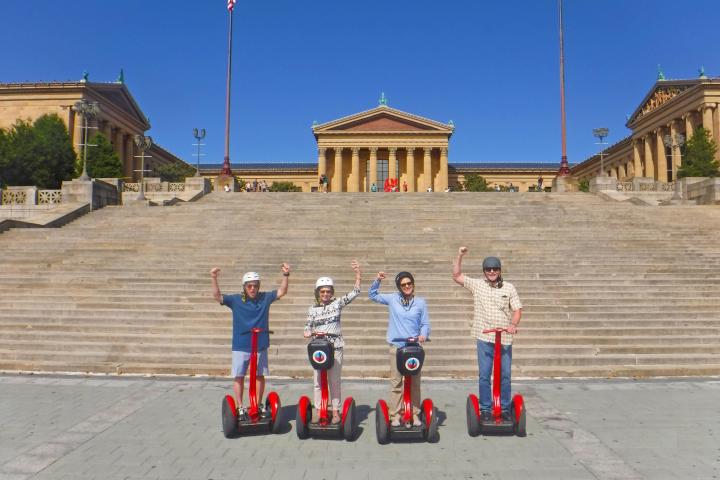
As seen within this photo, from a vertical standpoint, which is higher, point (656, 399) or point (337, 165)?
point (337, 165)

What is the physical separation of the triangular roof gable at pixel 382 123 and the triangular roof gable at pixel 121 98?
25.6 m

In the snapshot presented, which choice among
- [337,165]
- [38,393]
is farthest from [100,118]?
[38,393]

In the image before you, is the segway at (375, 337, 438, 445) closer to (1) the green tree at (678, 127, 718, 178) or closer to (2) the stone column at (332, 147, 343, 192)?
(1) the green tree at (678, 127, 718, 178)

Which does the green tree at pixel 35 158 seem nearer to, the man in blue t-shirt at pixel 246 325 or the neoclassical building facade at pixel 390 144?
the neoclassical building facade at pixel 390 144

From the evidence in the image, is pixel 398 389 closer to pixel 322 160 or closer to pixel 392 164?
pixel 392 164

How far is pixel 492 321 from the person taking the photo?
17.4 ft

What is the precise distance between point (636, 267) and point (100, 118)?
6223 cm

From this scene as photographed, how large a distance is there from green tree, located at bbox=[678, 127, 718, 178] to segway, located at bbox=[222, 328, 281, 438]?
47.8 metres

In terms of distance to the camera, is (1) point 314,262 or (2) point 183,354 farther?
(1) point 314,262

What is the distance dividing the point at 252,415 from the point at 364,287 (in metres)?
6.50

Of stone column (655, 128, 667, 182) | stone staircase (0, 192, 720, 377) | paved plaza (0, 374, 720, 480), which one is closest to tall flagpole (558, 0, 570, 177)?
stone staircase (0, 192, 720, 377)

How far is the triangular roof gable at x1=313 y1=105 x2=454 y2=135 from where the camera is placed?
72375mm

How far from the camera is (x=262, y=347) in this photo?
538 cm

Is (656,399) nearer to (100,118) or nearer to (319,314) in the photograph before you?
(319,314)
